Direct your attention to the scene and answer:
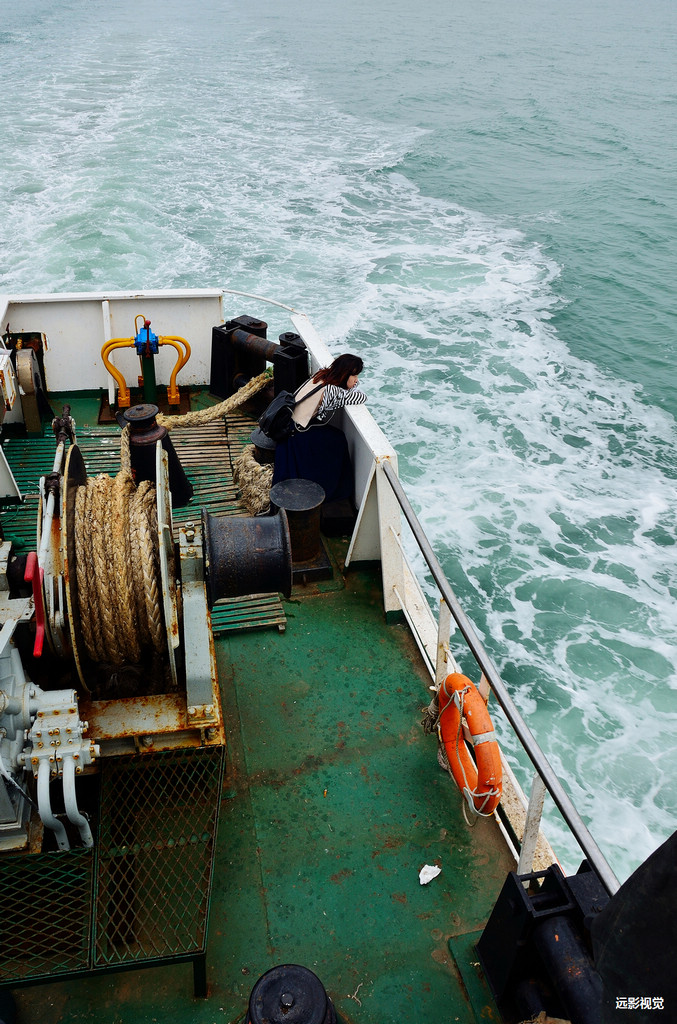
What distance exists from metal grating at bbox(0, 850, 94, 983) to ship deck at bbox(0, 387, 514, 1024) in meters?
0.14

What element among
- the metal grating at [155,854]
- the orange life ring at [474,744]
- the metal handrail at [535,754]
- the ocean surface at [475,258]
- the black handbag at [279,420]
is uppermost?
the metal handrail at [535,754]

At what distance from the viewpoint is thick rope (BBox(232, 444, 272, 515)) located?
19.5ft

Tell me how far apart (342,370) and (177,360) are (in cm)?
278

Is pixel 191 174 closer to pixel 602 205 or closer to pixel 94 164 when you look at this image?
pixel 94 164

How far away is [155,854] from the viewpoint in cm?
333

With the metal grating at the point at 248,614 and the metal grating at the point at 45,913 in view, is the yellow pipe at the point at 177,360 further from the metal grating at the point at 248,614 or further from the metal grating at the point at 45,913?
the metal grating at the point at 45,913

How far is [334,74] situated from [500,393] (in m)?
27.4

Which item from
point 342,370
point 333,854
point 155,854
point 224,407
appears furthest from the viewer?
point 224,407

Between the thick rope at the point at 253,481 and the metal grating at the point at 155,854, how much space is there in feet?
8.38

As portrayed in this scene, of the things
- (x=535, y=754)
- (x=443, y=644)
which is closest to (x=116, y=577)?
(x=443, y=644)

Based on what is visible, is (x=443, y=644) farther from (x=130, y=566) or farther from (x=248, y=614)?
(x=130, y=566)

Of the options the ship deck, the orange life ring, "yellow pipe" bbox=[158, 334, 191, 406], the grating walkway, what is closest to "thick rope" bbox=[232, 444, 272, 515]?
the grating walkway

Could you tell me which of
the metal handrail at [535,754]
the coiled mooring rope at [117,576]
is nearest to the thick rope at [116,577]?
the coiled mooring rope at [117,576]

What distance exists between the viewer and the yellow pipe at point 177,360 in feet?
23.7
